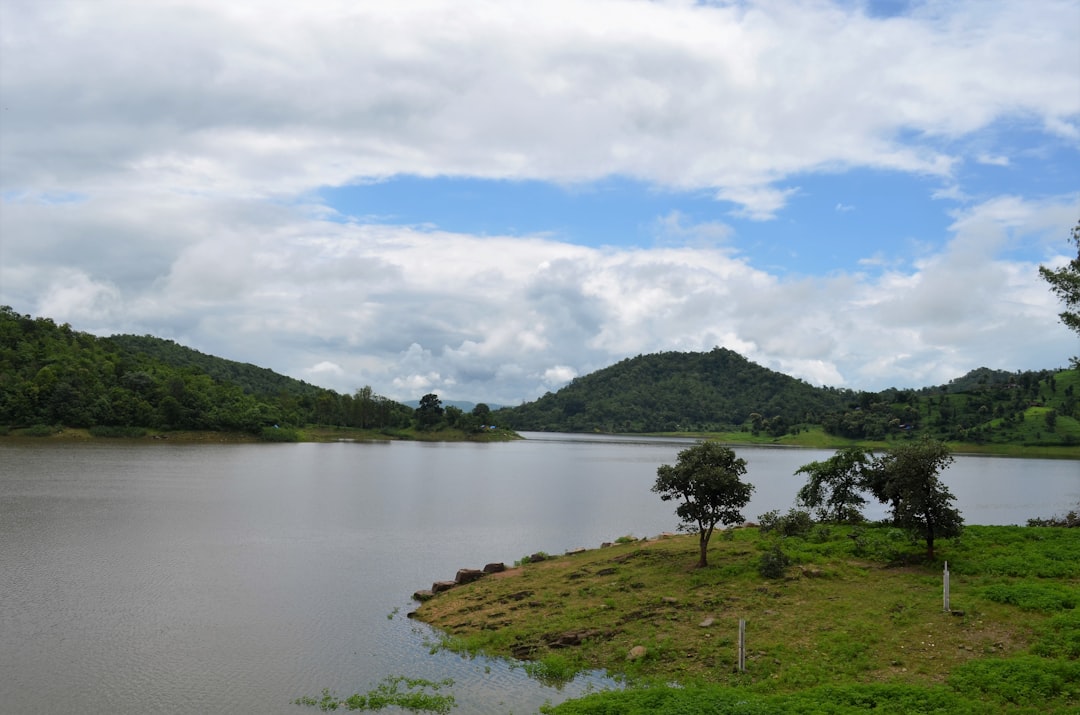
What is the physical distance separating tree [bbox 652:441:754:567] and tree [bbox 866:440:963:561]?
5861mm

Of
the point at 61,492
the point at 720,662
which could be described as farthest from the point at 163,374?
the point at 720,662

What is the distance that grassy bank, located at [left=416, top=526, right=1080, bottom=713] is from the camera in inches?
683

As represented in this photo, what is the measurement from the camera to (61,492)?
63.1 metres

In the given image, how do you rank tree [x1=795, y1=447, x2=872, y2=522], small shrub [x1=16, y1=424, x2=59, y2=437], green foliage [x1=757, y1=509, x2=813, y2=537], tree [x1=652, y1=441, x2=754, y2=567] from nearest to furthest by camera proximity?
tree [x1=652, y1=441, x2=754, y2=567] → green foliage [x1=757, y1=509, x2=813, y2=537] → tree [x1=795, y1=447, x2=872, y2=522] → small shrub [x1=16, y1=424, x2=59, y2=437]

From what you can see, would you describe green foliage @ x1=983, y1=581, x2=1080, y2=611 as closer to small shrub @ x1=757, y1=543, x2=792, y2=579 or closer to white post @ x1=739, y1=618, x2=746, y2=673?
small shrub @ x1=757, y1=543, x2=792, y2=579

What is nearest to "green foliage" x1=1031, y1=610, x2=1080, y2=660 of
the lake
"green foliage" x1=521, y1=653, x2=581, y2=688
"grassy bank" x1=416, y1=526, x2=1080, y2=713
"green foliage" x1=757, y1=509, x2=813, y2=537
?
"grassy bank" x1=416, y1=526, x2=1080, y2=713

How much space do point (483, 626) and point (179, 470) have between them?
77.5 metres

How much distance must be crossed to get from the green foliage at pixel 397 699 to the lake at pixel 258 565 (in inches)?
19.2

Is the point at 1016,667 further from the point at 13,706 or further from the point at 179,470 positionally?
the point at 179,470

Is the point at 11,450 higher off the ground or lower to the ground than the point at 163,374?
lower

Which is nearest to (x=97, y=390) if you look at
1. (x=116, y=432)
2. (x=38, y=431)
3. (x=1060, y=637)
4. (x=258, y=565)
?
(x=116, y=432)

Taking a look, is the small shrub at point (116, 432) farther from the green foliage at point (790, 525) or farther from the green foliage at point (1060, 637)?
the green foliage at point (1060, 637)

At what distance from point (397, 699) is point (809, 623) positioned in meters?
13.1

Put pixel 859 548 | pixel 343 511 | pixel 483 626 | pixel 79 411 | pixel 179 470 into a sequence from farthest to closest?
pixel 79 411 → pixel 179 470 → pixel 343 511 → pixel 859 548 → pixel 483 626
